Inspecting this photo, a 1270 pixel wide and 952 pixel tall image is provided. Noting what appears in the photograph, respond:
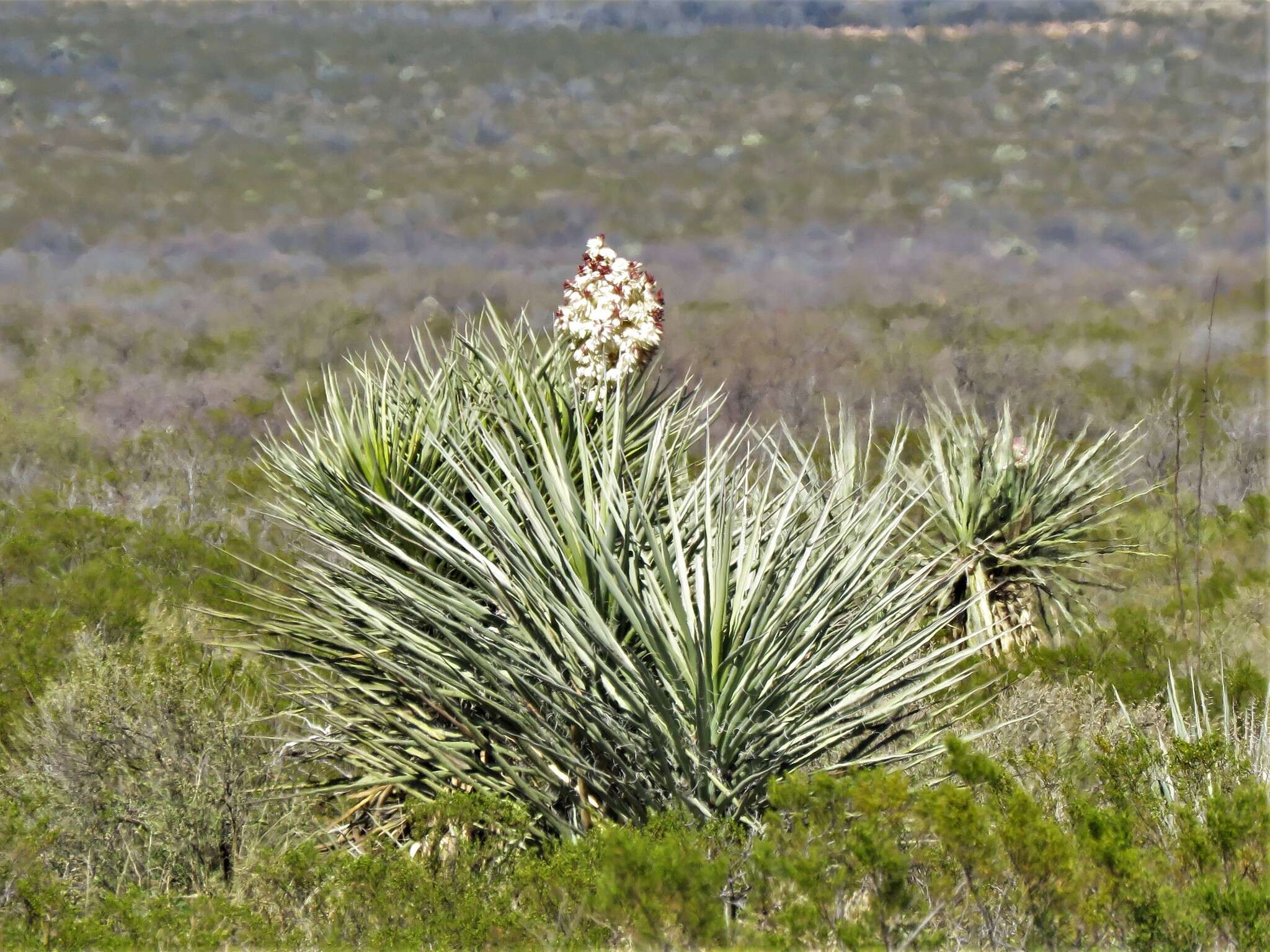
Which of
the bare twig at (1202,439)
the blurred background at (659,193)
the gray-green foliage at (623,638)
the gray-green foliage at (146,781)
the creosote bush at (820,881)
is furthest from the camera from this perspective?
the blurred background at (659,193)

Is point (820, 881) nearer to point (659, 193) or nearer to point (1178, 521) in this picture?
point (1178, 521)

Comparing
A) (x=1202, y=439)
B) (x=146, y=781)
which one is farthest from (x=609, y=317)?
(x=146, y=781)

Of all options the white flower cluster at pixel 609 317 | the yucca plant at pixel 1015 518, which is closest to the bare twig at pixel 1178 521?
the yucca plant at pixel 1015 518

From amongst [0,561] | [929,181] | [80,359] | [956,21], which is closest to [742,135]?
[929,181]

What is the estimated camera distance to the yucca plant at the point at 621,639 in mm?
3691

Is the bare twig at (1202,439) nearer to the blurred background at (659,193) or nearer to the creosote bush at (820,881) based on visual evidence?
the creosote bush at (820,881)

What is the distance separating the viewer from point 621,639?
3984 millimetres

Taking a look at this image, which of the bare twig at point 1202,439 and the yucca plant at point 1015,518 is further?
the yucca plant at point 1015,518

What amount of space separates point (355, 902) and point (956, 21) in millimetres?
46035

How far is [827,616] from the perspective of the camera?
3861 millimetres

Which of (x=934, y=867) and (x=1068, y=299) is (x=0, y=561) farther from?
(x=1068, y=299)

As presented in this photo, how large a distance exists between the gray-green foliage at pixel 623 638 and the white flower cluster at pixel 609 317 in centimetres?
31

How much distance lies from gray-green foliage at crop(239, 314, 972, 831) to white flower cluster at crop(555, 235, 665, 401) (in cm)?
31

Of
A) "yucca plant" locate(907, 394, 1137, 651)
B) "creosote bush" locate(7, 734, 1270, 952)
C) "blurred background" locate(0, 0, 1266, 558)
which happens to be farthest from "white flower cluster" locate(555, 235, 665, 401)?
"blurred background" locate(0, 0, 1266, 558)
